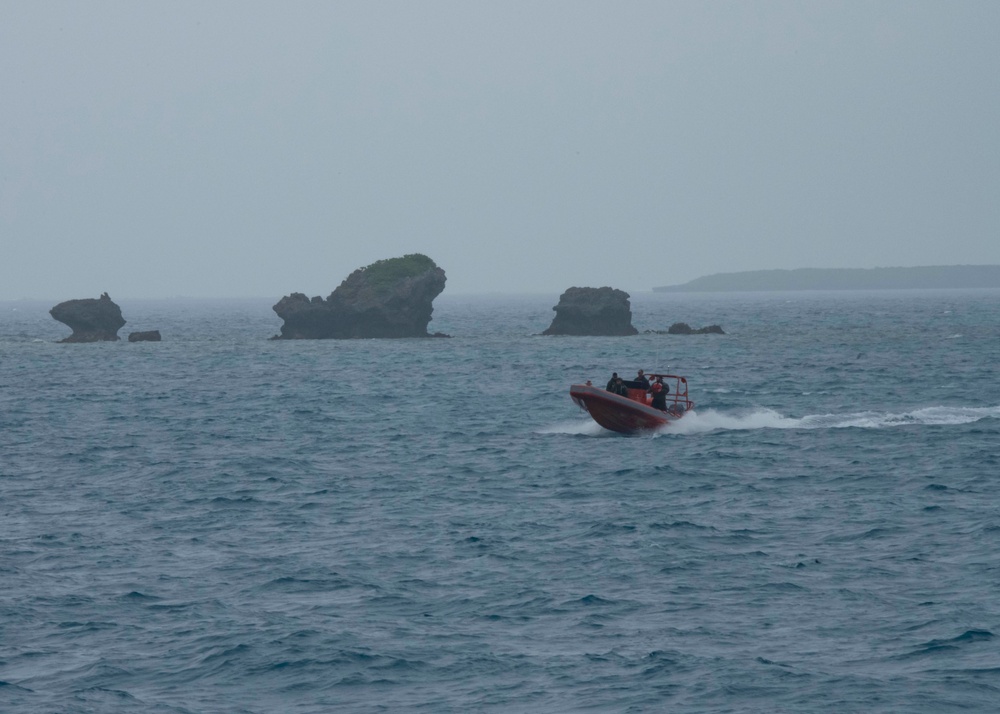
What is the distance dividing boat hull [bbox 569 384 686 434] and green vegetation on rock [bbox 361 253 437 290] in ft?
161

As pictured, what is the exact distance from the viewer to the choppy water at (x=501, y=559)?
14445 mm

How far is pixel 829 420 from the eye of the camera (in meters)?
38.2

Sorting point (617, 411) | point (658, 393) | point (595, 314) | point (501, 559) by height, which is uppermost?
point (595, 314)

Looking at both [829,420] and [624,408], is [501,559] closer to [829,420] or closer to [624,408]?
[624,408]

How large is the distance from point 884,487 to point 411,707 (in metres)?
15.5

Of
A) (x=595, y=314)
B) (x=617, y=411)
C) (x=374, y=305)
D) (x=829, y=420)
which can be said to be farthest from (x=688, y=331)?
(x=617, y=411)

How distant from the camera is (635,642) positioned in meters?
15.7

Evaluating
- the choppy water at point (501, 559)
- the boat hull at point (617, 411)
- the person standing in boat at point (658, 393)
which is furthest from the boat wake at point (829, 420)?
the person standing in boat at point (658, 393)

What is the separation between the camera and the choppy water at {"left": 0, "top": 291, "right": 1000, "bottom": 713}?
47.4 feet

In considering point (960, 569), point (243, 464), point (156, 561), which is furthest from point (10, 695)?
point (243, 464)

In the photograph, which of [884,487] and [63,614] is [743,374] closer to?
[884,487]

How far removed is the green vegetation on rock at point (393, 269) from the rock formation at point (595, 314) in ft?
33.4

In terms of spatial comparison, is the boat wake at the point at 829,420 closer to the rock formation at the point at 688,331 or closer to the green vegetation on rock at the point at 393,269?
the green vegetation on rock at the point at 393,269

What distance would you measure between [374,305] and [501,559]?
65.3m
